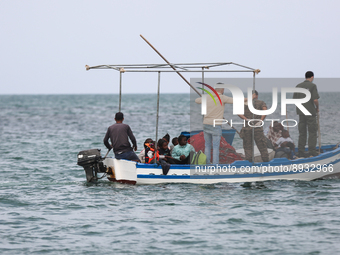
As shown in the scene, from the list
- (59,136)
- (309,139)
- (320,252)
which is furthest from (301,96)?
(59,136)

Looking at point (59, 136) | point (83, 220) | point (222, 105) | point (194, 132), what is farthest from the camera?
point (59, 136)

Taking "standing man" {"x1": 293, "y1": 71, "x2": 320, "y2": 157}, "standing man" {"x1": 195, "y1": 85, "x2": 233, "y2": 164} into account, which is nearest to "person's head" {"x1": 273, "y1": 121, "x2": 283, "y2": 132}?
"standing man" {"x1": 293, "y1": 71, "x2": 320, "y2": 157}

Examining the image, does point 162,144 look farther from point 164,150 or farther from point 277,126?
point 277,126

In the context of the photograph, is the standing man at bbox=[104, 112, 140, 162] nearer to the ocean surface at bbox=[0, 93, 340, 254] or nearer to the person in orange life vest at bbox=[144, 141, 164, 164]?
A: the person in orange life vest at bbox=[144, 141, 164, 164]

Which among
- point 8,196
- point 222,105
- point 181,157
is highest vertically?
point 222,105

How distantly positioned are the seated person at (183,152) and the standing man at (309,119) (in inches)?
111

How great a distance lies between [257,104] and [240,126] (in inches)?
31.5

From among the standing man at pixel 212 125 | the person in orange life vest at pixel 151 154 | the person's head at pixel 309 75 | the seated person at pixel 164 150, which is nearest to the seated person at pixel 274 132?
the person's head at pixel 309 75

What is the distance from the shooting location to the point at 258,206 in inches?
444

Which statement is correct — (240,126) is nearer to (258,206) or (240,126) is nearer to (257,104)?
(257,104)

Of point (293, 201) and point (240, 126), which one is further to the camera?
point (240, 126)

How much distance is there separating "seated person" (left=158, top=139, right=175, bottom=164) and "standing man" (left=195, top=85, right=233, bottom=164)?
94cm

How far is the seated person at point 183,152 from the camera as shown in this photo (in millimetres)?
13094

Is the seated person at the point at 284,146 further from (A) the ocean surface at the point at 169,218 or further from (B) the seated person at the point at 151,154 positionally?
(B) the seated person at the point at 151,154
